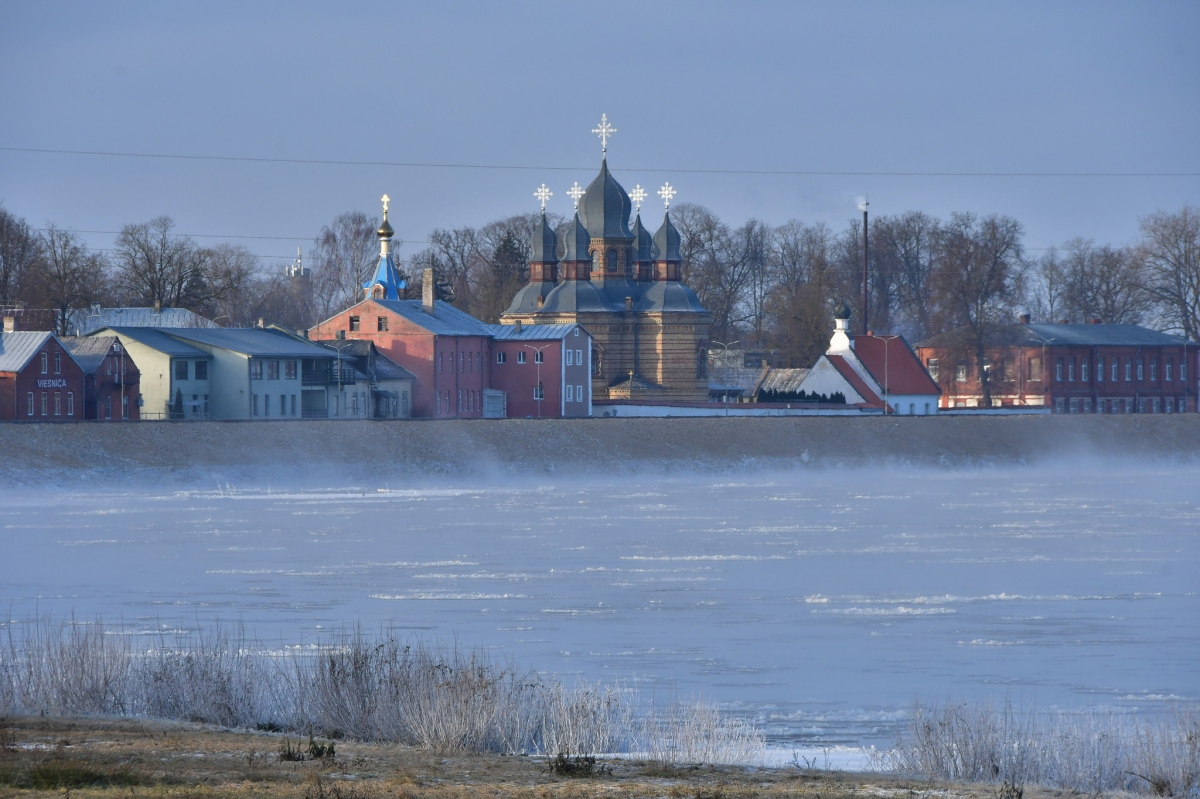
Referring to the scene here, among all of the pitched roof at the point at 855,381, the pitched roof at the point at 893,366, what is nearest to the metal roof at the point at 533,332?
the pitched roof at the point at 855,381

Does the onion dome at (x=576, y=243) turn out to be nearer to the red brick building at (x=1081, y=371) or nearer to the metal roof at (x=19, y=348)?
the red brick building at (x=1081, y=371)

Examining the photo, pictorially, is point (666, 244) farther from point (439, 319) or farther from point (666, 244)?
point (439, 319)

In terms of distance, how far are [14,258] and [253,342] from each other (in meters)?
19.1

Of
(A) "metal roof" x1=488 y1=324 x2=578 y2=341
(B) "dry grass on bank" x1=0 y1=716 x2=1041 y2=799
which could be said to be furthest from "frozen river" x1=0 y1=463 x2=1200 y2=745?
(A) "metal roof" x1=488 y1=324 x2=578 y2=341

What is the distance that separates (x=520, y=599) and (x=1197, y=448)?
55201 mm

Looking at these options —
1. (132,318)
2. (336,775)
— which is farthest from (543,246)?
(336,775)

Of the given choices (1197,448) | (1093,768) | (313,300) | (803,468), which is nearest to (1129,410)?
(1197,448)

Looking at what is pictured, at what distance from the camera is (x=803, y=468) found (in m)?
63.2

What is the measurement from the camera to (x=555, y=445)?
61406 mm

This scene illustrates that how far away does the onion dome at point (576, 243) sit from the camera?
93.3 meters

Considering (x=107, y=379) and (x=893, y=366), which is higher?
(x=893, y=366)

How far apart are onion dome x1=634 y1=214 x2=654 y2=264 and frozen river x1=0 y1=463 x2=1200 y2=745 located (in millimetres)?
52369

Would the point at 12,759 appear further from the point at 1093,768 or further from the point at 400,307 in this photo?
the point at 400,307

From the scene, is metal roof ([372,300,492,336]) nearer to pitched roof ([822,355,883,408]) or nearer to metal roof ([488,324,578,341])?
metal roof ([488,324,578,341])
